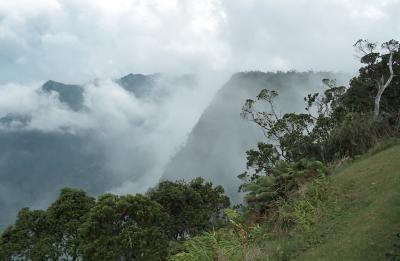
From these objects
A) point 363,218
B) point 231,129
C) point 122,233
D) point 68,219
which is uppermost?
point 231,129

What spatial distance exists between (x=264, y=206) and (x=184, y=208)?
75.6 ft

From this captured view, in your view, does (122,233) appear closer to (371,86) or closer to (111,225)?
(111,225)

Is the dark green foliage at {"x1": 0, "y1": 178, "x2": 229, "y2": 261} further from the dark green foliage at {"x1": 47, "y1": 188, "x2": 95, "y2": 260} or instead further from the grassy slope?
the grassy slope

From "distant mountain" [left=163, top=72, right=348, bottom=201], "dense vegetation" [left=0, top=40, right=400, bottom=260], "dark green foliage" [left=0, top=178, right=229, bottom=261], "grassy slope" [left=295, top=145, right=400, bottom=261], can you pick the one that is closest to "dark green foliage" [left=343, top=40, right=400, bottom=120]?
"dense vegetation" [left=0, top=40, right=400, bottom=260]

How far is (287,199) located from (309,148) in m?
13.9

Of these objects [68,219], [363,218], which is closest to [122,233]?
[68,219]

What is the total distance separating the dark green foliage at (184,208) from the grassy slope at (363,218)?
22.5 m

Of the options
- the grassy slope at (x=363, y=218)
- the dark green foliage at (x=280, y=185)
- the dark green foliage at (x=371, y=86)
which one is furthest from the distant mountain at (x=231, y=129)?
the grassy slope at (x=363, y=218)

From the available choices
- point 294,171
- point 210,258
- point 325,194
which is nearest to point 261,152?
point 294,171

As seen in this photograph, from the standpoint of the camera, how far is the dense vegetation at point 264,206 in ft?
36.1

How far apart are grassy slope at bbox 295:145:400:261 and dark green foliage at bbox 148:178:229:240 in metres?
22.5

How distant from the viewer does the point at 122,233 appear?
27969 millimetres

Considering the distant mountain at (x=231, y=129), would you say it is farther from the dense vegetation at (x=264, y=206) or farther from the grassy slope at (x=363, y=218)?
the grassy slope at (x=363, y=218)

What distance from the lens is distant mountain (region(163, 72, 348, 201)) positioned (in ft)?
548
